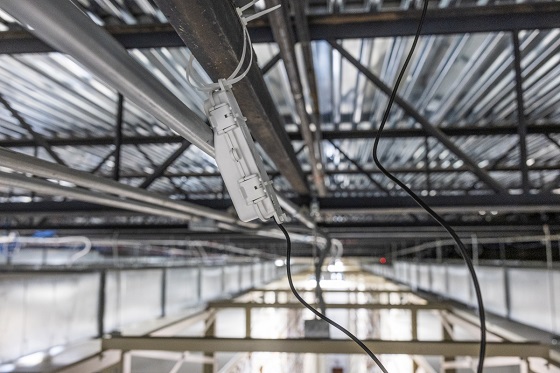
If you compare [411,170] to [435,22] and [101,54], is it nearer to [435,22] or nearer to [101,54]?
[435,22]

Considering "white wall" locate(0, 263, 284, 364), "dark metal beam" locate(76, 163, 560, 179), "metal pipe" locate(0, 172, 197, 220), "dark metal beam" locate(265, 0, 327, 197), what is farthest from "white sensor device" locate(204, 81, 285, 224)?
"dark metal beam" locate(76, 163, 560, 179)

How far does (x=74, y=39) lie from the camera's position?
0.72 meters

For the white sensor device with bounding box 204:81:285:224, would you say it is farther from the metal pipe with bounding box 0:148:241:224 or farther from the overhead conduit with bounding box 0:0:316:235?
the metal pipe with bounding box 0:148:241:224

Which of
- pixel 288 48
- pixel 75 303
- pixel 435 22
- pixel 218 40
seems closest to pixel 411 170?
pixel 435 22

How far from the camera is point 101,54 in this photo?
31.3 inches

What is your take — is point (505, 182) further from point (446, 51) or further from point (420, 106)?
point (446, 51)

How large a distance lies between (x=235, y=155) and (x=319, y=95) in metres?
2.72

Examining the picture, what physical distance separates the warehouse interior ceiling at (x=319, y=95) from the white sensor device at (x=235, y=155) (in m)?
0.18

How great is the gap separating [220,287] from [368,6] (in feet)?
25.5

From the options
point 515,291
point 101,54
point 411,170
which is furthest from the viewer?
point 411,170

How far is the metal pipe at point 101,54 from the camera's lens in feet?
2.14

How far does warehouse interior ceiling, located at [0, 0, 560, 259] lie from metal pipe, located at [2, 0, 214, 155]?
21mm

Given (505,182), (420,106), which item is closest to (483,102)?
(420,106)

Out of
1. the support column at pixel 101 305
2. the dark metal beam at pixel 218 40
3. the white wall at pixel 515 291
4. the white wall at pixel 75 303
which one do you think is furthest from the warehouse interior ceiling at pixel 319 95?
the support column at pixel 101 305
